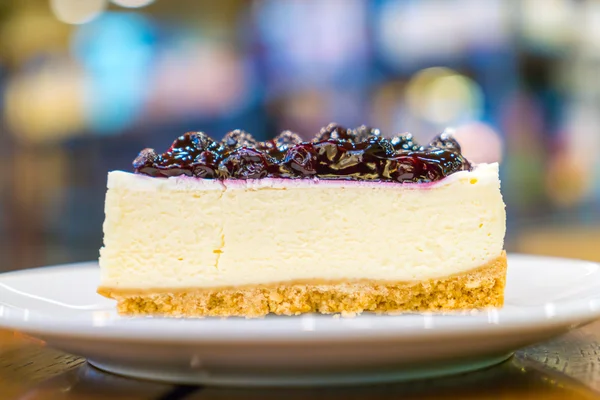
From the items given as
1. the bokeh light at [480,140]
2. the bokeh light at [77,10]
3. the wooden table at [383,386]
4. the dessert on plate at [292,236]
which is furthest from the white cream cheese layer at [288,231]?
the bokeh light at [77,10]

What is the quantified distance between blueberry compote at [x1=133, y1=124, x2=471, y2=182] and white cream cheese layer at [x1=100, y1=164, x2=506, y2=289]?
2 centimetres

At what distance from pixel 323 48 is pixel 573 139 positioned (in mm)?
2310

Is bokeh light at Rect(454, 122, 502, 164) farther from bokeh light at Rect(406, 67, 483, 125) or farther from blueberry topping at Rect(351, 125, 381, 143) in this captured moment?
blueberry topping at Rect(351, 125, 381, 143)

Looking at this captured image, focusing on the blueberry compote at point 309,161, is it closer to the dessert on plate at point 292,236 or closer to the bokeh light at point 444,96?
the dessert on plate at point 292,236

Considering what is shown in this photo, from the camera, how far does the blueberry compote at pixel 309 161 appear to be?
3.99 ft

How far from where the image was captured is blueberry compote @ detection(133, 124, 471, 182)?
1216mm

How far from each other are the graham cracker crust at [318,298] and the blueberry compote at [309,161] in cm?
22

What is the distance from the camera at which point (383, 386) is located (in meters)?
0.77

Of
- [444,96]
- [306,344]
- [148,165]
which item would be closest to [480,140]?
[444,96]

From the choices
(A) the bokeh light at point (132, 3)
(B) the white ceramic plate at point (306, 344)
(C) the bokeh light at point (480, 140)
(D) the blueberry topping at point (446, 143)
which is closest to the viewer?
(B) the white ceramic plate at point (306, 344)

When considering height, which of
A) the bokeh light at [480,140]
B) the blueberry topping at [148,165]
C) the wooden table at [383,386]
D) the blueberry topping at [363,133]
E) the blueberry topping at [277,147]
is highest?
the bokeh light at [480,140]

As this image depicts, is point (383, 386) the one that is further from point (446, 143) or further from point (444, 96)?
point (444, 96)

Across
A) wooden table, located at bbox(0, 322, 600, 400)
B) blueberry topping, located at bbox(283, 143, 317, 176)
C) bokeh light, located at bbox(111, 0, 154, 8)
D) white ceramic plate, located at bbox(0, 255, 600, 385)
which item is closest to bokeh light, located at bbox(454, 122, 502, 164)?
bokeh light, located at bbox(111, 0, 154, 8)

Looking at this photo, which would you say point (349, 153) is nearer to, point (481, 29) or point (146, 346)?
point (146, 346)
